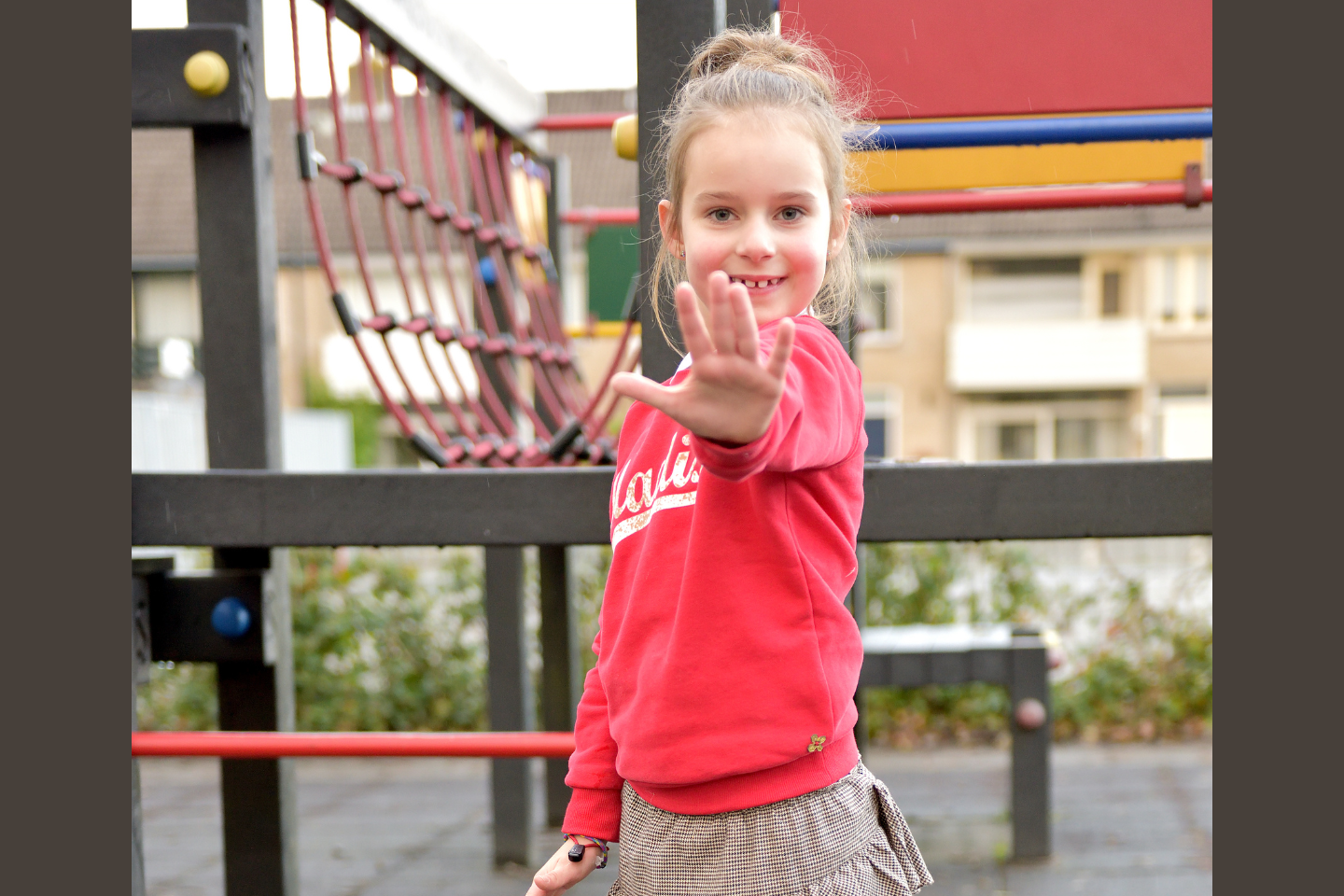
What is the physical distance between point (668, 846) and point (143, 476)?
2.85 ft

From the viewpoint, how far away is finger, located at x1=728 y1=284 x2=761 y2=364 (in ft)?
2.60

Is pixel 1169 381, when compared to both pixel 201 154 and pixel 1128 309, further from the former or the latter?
pixel 201 154

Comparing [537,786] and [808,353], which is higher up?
[808,353]

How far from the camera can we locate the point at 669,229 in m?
1.16

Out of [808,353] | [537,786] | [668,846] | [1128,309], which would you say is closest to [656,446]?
[808,353]

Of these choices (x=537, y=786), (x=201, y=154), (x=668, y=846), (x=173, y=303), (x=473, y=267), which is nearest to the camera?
(x=668, y=846)

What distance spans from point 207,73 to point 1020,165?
138 cm

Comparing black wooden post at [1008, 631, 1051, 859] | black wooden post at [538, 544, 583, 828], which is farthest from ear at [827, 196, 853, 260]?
black wooden post at [1008, 631, 1051, 859]

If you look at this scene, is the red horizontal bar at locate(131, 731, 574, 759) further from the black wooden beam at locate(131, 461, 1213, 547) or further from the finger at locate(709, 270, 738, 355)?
the finger at locate(709, 270, 738, 355)

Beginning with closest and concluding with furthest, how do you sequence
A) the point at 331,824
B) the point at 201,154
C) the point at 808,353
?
the point at 808,353, the point at 201,154, the point at 331,824

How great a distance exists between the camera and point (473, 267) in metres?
2.84

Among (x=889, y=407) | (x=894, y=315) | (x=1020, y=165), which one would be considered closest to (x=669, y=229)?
(x=1020, y=165)

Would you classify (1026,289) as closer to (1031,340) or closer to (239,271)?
(1031,340)

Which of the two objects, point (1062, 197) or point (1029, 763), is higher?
point (1062, 197)
